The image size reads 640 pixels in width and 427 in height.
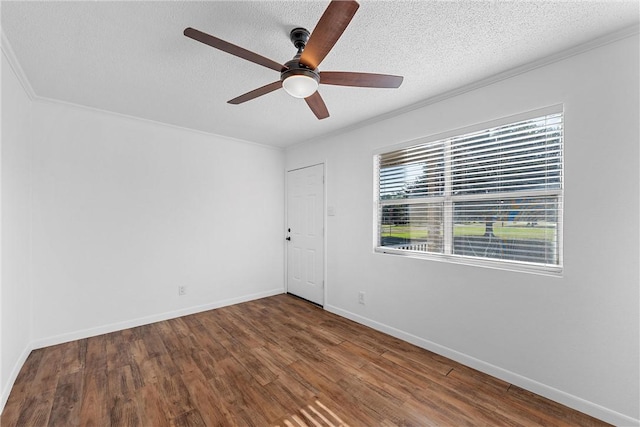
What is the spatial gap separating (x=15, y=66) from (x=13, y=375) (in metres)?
2.34

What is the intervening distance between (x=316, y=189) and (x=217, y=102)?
69.1 inches

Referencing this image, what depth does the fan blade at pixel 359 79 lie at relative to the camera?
5.52ft

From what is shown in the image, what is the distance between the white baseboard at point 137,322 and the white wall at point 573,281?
2.44 m

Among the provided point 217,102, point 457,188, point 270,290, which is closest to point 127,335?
point 270,290

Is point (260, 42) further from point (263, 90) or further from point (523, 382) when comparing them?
point (523, 382)

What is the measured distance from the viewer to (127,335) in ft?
→ 9.73

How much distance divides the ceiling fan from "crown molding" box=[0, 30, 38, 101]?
4.84 feet

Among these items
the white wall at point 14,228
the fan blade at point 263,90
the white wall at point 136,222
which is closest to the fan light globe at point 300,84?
the fan blade at point 263,90

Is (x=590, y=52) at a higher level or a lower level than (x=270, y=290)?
higher

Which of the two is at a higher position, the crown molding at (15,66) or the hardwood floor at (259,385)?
the crown molding at (15,66)

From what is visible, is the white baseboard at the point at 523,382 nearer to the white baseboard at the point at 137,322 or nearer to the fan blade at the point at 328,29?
the white baseboard at the point at 137,322

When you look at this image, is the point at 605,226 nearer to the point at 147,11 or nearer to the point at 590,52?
the point at 590,52

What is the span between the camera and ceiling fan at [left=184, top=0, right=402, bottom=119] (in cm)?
126

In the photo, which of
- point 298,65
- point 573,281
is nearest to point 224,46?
point 298,65
